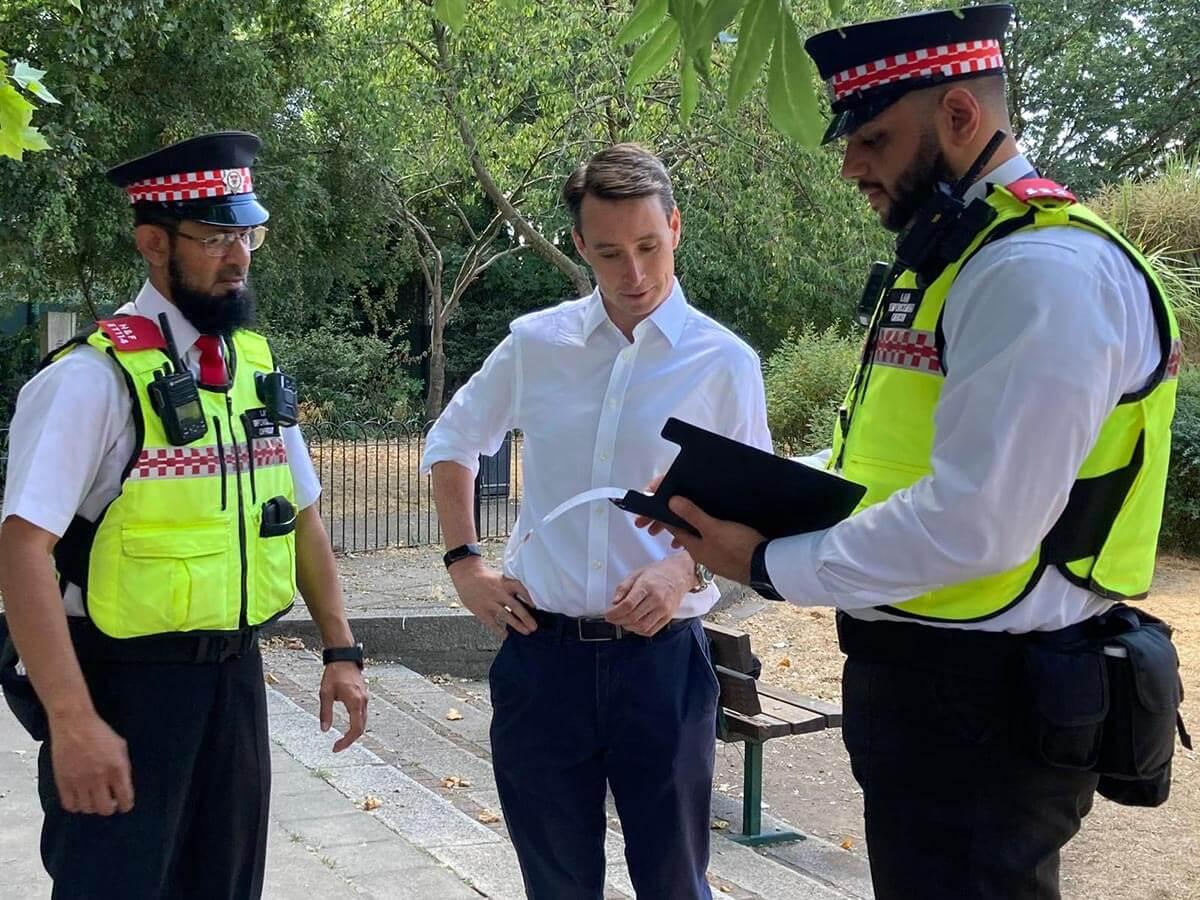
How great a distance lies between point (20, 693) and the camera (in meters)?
2.69

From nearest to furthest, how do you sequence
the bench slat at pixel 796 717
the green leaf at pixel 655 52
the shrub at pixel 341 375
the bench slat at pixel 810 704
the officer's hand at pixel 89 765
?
1. the officer's hand at pixel 89 765
2. the green leaf at pixel 655 52
3. the bench slat at pixel 796 717
4. the bench slat at pixel 810 704
5. the shrub at pixel 341 375

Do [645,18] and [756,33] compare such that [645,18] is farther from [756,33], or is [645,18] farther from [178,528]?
[178,528]

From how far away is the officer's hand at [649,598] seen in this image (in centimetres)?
285

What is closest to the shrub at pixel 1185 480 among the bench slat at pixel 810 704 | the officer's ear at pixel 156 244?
the bench slat at pixel 810 704

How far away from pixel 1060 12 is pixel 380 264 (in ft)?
51.4

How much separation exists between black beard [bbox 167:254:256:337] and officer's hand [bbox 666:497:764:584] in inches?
50.5

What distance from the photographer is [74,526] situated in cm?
266

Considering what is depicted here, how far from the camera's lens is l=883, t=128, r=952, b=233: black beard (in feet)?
7.19

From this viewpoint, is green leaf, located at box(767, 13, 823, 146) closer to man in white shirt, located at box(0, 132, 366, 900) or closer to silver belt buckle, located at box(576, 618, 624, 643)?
silver belt buckle, located at box(576, 618, 624, 643)

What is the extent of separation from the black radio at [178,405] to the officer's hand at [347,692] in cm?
83

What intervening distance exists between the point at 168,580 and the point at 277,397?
526 millimetres

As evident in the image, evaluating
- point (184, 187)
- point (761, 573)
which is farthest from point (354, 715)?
point (761, 573)

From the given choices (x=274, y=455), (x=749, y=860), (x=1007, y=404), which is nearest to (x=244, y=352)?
(x=274, y=455)

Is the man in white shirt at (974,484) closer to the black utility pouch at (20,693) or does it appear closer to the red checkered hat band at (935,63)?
the red checkered hat band at (935,63)
